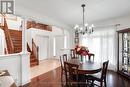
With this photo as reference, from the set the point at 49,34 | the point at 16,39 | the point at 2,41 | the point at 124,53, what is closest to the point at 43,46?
the point at 49,34

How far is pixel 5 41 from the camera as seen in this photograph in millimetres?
6535

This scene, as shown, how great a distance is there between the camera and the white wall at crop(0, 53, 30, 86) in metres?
3.43

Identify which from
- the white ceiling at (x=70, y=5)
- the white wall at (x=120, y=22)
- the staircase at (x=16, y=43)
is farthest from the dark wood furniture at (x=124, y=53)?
the staircase at (x=16, y=43)

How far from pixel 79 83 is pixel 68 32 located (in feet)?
17.4

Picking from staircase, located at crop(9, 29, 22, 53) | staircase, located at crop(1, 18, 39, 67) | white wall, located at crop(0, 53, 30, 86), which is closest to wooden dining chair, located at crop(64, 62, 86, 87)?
white wall, located at crop(0, 53, 30, 86)

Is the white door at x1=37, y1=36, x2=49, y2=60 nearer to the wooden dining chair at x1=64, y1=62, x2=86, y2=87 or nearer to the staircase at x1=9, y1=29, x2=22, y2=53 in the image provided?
the staircase at x1=9, y1=29, x2=22, y2=53

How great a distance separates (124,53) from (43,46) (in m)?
6.21

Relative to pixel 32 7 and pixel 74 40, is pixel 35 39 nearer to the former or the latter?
pixel 74 40

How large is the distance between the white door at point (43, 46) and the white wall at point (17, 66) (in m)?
5.31

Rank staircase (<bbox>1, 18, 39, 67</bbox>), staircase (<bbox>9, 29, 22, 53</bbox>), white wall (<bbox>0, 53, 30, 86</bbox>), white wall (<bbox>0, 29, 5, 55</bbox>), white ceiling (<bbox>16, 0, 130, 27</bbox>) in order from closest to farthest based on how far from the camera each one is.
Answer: white wall (<bbox>0, 53, 30, 86</bbox>) → white ceiling (<bbox>16, 0, 130, 27</bbox>) → white wall (<bbox>0, 29, 5, 55</bbox>) → staircase (<bbox>1, 18, 39, 67</bbox>) → staircase (<bbox>9, 29, 22, 53</bbox>)

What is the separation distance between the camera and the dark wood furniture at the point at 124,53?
494cm

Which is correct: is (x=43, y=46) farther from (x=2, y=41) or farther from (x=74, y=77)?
(x=74, y=77)

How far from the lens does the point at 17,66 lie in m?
3.82

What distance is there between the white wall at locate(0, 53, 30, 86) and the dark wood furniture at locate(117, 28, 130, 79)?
3.75 meters
